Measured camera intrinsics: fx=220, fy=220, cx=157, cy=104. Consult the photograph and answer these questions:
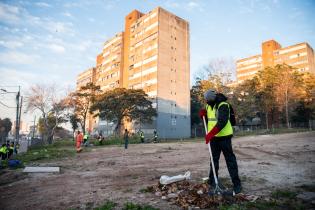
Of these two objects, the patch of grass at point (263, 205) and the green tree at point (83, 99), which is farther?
the green tree at point (83, 99)

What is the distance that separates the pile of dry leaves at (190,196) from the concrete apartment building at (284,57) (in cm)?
8557

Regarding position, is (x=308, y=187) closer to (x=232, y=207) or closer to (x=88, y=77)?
(x=232, y=207)

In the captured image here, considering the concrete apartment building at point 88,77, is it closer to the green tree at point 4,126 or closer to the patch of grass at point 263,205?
the green tree at point 4,126

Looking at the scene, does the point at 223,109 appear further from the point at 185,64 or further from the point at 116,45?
the point at 116,45

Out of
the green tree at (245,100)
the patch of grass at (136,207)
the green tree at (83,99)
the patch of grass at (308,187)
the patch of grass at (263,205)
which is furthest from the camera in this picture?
the green tree at (83,99)

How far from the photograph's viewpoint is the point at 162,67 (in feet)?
167

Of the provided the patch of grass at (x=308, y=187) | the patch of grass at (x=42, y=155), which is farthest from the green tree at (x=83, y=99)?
the patch of grass at (x=308, y=187)

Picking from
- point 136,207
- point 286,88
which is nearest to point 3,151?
point 136,207

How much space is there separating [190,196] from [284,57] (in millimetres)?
90322

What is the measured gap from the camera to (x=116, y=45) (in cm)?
6762

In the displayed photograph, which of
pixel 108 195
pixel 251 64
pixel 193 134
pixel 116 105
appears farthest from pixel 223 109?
pixel 251 64

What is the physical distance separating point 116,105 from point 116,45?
3509 cm

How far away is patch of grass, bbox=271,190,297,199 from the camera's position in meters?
4.12

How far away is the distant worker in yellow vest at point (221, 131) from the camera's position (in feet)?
14.4
